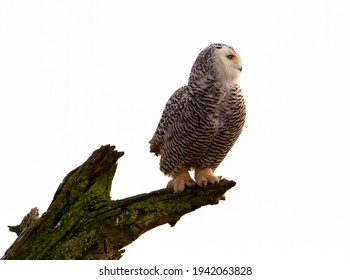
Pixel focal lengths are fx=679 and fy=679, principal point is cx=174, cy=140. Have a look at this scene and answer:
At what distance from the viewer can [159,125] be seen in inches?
305

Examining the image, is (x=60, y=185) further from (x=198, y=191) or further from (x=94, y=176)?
(x=198, y=191)

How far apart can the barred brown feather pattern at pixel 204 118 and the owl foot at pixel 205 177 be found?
7 cm

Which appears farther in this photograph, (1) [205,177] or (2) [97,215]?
(1) [205,177]

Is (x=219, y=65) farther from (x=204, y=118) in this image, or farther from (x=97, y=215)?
(x=97, y=215)

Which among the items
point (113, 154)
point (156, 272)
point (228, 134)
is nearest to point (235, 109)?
point (228, 134)

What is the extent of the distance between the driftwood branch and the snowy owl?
0.21 metres

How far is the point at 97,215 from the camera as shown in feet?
23.8

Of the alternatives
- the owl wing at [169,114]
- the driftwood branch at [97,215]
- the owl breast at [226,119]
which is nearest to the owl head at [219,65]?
the owl breast at [226,119]

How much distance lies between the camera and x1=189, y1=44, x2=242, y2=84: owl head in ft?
23.1

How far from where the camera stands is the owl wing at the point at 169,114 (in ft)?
24.1

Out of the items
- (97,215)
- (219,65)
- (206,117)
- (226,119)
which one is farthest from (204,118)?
(97,215)

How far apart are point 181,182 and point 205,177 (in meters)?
0.27

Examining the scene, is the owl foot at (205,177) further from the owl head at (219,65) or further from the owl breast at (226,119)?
the owl head at (219,65)

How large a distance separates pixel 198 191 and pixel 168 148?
590 mm
